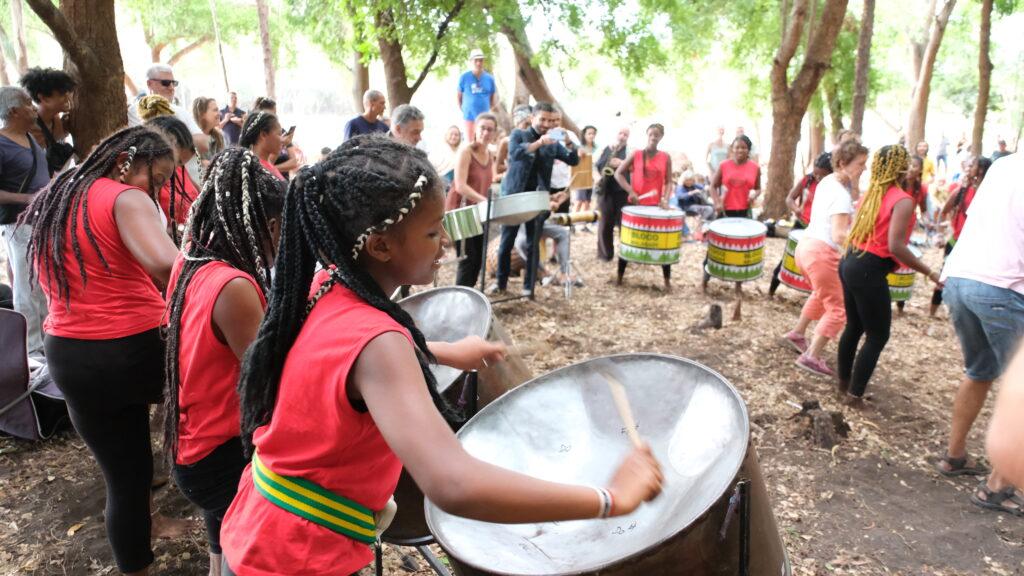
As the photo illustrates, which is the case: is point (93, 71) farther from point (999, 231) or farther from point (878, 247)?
point (999, 231)

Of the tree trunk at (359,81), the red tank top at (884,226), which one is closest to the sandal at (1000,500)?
the red tank top at (884,226)

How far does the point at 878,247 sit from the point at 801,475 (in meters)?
1.06

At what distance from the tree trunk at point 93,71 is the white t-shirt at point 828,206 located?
11.7ft

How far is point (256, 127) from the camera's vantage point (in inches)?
110

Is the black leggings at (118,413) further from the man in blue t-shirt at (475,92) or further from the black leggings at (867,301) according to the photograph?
the man in blue t-shirt at (475,92)

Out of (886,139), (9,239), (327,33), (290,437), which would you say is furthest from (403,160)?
(886,139)

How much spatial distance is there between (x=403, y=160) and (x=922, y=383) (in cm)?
383

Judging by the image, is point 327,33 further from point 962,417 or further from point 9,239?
point 962,417

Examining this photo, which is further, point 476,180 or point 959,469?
point 476,180

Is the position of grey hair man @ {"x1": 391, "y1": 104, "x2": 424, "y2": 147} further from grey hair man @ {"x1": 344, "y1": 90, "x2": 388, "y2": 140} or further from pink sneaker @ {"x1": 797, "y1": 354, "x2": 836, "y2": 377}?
pink sneaker @ {"x1": 797, "y1": 354, "x2": 836, "y2": 377}

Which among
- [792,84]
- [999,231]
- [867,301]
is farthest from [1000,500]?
[792,84]

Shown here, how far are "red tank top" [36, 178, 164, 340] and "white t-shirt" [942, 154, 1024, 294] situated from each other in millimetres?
2606

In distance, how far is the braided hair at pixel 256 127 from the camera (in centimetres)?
278

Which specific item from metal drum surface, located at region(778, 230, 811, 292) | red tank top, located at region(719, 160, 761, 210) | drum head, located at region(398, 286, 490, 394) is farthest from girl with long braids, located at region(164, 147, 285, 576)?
red tank top, located at region(719, 160, 761, 210)
